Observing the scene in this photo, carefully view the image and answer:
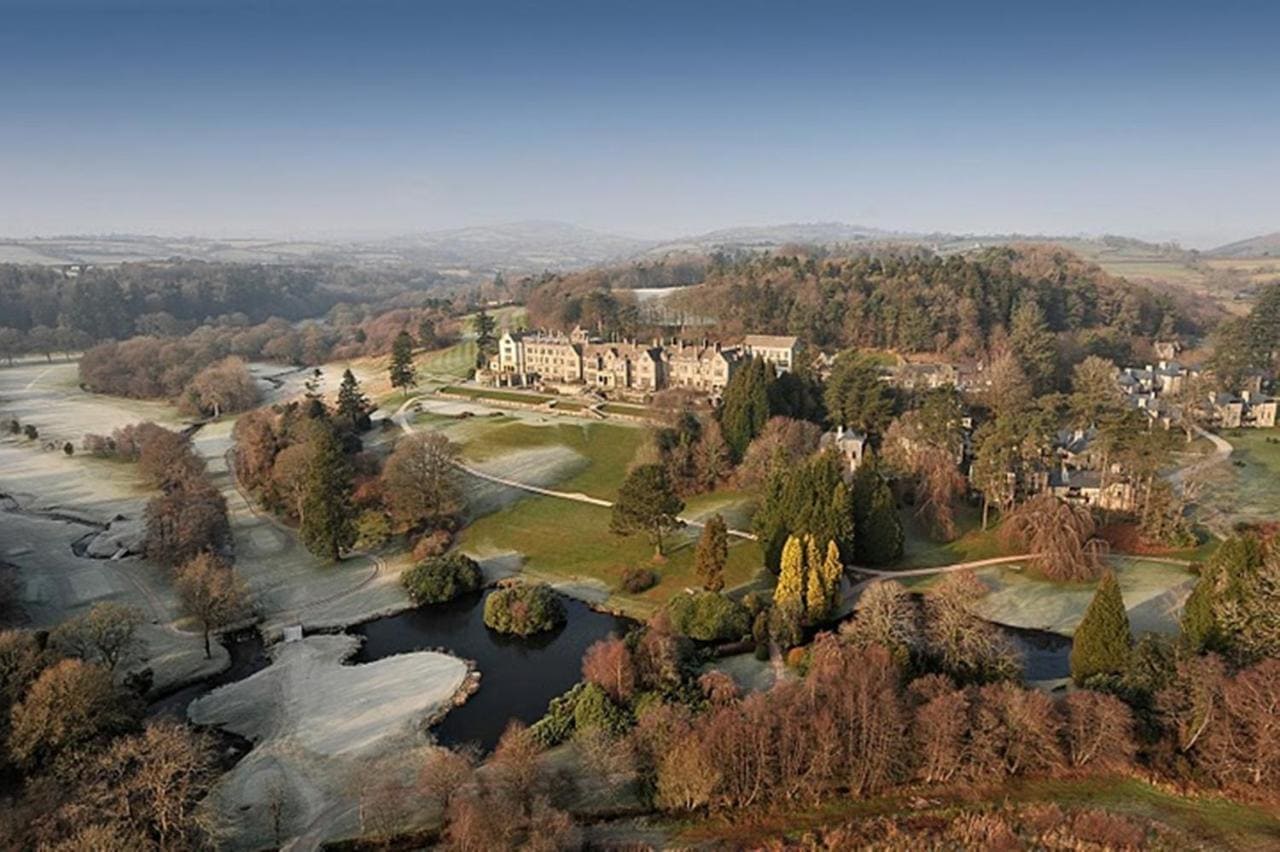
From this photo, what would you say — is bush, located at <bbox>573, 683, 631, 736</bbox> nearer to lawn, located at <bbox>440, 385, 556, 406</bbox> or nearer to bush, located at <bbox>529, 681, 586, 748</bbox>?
bush, located at <bbox>529, 681, 586, 748</bbox>

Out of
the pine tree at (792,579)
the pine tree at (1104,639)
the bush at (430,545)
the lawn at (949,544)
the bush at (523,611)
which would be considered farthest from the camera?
the bush at (430,545)

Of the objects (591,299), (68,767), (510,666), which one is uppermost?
(591,299)

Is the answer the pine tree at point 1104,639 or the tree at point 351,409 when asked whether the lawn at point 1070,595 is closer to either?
the pine tree at point 1104,639

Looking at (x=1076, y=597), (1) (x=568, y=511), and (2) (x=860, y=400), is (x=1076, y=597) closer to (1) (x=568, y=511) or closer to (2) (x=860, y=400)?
(2) (x=860, y=400)

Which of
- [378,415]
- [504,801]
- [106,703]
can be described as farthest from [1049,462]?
[378,415]

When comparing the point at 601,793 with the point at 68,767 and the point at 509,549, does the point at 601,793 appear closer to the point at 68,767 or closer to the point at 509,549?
the point at 68,767

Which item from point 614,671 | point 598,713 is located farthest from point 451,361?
point 598,713

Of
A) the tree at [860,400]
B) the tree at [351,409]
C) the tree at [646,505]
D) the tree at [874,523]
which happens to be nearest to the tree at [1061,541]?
the tree at [874,523]
